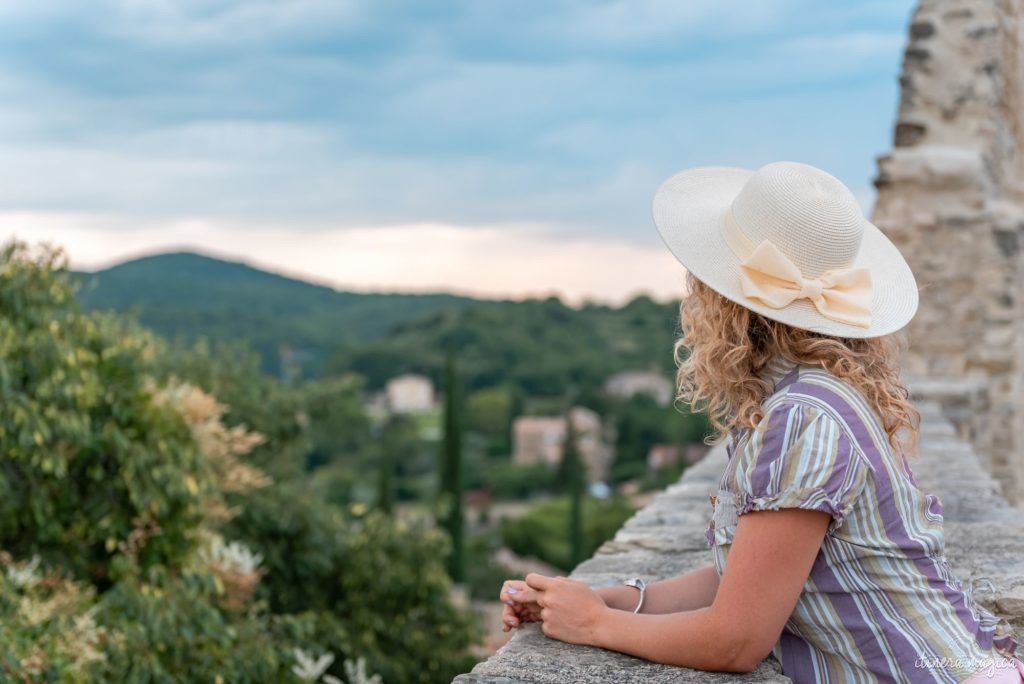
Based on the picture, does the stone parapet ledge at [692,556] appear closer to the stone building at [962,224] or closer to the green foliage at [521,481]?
the stone building at [962,224]

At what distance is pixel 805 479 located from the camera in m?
1.42

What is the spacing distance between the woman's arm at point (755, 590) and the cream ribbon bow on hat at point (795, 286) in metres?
0.32

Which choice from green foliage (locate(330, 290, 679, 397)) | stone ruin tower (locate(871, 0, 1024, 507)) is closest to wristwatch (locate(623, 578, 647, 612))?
stone ruin tower (locate(871, 0, 1024, 507))

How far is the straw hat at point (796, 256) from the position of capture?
157 centimetres

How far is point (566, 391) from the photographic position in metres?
45.3

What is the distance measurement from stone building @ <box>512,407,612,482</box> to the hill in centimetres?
720

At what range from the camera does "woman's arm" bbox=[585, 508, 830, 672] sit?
1.43 metres

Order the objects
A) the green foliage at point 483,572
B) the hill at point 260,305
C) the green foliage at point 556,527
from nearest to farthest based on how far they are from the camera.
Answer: the green foliage at point 483,572
the green foliage at point 556,527
the hill at point 260,305

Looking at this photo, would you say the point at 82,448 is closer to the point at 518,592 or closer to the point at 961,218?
the point at 518,592

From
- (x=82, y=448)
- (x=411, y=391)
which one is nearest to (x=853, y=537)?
(x=82, y=448)

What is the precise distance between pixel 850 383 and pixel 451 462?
672 inches

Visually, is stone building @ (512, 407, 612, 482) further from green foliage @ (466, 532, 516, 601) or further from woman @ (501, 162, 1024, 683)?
woman @ (501, 162, 1024, 683)

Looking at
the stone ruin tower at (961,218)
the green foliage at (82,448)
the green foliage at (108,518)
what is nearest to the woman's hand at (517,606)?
the green foliage at (108,518)

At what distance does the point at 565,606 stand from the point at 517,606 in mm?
141
